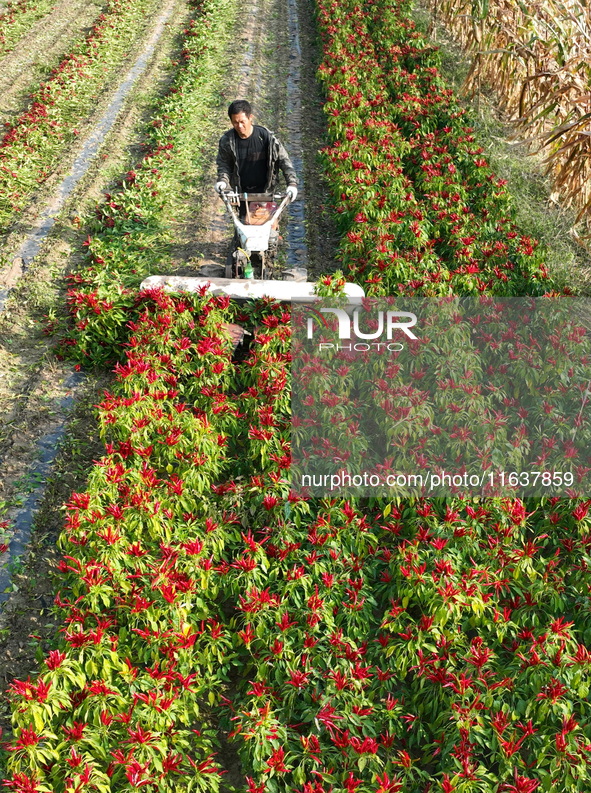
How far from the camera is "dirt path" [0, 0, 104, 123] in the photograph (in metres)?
12.2

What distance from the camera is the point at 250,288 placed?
6.41 m

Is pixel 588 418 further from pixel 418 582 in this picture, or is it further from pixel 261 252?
pixel 261 252

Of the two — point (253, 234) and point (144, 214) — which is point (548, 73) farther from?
point (144, 214)

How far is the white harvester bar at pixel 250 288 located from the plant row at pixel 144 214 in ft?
1.51

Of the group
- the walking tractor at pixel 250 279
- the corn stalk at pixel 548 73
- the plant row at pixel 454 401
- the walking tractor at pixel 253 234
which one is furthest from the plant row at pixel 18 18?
the plant row at pixel 454 401

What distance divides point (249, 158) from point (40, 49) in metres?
9.42

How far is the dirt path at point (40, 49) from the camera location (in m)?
12.2

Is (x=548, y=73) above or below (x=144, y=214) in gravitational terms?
above

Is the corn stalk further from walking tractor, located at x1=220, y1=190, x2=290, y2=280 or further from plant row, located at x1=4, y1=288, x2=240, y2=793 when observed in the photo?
plant row, located at x1=4, y1=288, x2=240, y2=793

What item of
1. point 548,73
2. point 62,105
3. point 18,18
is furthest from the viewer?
point 18,18

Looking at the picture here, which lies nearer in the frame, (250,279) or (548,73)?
(250,279)

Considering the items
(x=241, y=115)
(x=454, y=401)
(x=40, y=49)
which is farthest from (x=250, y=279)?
(x=40, y=49)

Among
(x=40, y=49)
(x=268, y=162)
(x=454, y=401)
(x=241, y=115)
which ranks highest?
(x=241, y=115)

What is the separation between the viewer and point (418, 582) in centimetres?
416
